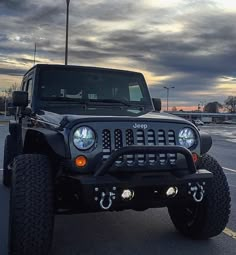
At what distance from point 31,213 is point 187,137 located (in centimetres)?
177

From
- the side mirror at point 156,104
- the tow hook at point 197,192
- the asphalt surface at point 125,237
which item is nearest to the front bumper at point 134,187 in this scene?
the tow hook at point 197,192

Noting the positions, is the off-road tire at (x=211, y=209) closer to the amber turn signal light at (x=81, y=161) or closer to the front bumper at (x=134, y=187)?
the front bumper at (x=134, y=187)

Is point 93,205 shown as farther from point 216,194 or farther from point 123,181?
point 216,194

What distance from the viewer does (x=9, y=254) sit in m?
4.30

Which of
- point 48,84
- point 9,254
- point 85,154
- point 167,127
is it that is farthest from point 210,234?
point 48,84

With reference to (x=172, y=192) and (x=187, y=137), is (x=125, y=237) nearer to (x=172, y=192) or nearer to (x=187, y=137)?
(x=172, y=192)

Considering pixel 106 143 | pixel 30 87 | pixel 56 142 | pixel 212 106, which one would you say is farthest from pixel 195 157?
pixel 212 106

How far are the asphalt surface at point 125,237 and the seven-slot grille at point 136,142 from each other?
103 cm

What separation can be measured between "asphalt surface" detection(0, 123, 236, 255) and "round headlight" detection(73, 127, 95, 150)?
1.19 m

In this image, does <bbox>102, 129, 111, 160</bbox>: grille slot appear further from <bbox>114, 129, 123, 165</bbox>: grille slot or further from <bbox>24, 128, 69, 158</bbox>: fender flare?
<bbox>24, 128, 69, 158</bbox>: fender flare

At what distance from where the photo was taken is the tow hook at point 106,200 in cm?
418

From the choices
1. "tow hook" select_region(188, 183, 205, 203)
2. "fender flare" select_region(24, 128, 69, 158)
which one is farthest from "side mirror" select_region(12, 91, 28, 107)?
"tow hook" select_region(188, 183, 205, 203)

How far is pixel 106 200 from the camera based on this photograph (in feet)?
13.8

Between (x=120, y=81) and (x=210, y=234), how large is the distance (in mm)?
2394
